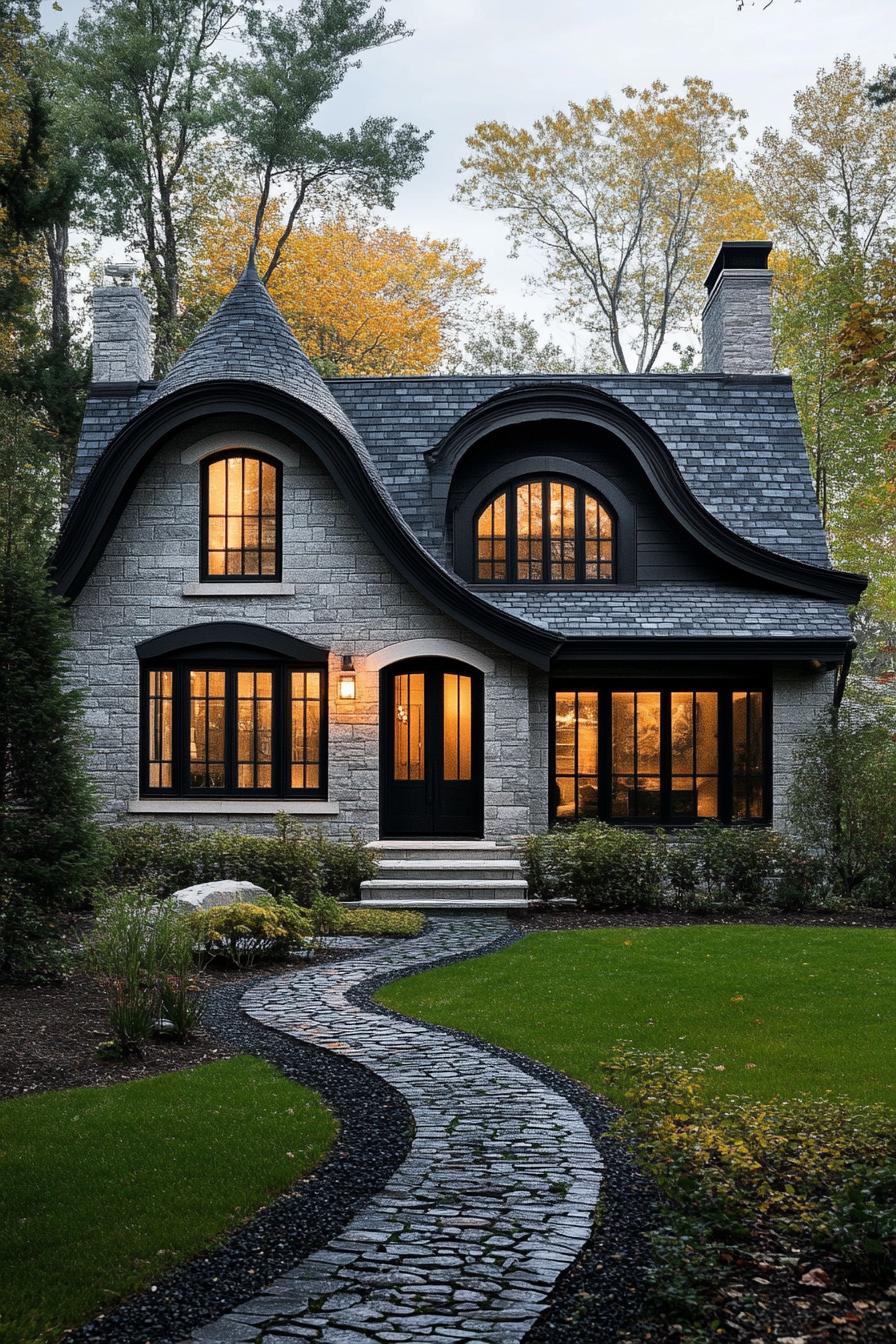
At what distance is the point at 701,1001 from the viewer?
26.5 ft

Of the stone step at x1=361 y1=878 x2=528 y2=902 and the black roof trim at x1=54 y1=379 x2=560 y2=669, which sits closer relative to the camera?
the stone step at x1=361 y1=878 x2=528 y2=902

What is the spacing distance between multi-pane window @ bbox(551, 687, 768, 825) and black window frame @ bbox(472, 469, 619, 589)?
1622mm

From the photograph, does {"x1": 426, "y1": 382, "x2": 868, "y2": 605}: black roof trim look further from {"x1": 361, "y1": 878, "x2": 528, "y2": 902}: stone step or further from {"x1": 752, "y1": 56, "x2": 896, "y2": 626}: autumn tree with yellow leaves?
{"x1": 752, "y1": 56, "x2": 896, "y2": 626}: autumn tree with yellow leaves

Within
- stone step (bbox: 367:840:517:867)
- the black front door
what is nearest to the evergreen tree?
stone step (bbox: 367:840:517:867)

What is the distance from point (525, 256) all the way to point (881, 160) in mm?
8385

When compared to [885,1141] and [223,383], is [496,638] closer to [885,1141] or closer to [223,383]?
[223,383]

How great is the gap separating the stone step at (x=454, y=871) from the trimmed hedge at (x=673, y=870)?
287 mm

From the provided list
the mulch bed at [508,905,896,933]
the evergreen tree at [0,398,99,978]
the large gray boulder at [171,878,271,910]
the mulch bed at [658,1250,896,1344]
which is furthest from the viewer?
the mulch bed at [508,905,896,933]

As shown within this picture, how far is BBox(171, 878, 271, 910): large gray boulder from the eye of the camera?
1003cm

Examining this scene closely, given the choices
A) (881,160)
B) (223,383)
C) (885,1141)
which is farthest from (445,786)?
(881,160)

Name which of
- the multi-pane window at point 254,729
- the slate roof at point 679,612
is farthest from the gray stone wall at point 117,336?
the slate roof at point 679,612

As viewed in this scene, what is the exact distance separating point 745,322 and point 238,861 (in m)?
11.1

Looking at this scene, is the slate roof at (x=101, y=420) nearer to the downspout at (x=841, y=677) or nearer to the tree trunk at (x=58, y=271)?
the downspout at (x=841, y=677)

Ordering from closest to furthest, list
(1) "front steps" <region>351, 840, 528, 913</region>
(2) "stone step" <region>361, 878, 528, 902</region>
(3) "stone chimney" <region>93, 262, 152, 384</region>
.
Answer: (1) "front steps" <region>351, 840, 528, 913</region> → (2) "stone step" <region>361, 878, 528, 902</region> → (3) "stone chimney" <region>93, 262, 152, 384</region>
